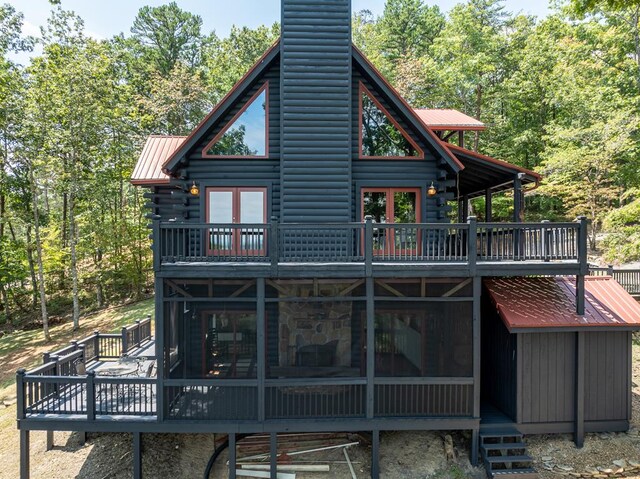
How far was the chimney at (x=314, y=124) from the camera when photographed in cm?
896

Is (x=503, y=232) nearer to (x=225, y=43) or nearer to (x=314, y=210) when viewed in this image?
(x=314, y=210)

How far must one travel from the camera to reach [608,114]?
18.4 metres

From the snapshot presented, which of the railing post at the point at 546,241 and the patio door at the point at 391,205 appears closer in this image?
the railing post at the point at 546,241

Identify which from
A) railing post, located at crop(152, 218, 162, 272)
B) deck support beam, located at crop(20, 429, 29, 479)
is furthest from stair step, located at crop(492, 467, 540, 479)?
deck support beam, located at crop(20, 429, 29, 479)

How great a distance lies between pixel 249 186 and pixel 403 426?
668 cm

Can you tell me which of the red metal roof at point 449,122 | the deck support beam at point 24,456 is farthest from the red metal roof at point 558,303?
the deck support beam at point 24,456

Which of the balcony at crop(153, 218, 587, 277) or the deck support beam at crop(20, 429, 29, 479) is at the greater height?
the balcony at crop(153, 218, 587, 277)

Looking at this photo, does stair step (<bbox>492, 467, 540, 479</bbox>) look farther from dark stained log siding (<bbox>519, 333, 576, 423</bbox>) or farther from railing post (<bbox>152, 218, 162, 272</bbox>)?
railing post (<bbox>152, 218, 162, 272</bbox>)

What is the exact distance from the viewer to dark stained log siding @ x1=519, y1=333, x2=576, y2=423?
8.20 meters

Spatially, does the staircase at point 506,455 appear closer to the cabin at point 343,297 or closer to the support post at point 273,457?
the cabin at point 343,297

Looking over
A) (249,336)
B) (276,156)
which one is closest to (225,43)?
(276,156)

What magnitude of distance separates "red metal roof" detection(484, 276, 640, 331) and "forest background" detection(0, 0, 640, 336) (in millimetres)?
6768

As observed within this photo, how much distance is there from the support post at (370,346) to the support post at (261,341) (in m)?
2.17

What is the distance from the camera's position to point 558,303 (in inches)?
336
